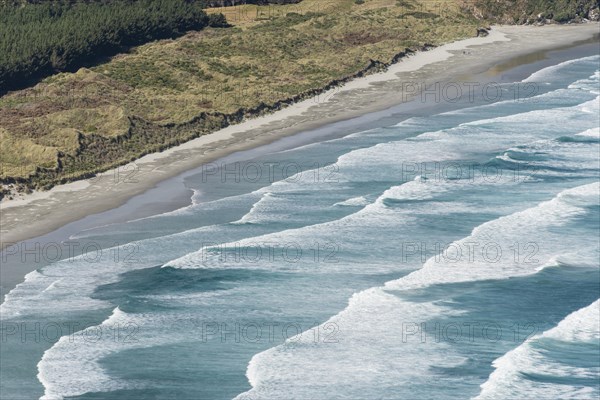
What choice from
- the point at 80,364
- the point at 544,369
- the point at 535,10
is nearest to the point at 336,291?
the point at 544,369

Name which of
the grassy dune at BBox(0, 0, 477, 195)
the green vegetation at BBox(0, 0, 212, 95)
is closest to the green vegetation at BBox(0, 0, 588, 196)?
the grassy dune at BBox(0, 0, 477, 195)

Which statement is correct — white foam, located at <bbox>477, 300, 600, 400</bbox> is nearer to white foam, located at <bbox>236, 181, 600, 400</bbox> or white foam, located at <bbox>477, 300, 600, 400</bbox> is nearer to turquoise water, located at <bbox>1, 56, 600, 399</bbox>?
turquoise water, located at <bbox>1, 56, 600, 399</bbox>

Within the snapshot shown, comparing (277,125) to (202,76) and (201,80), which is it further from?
(202,76)

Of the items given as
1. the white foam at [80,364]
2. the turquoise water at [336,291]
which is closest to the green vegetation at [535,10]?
the turquoise water at [336,291]

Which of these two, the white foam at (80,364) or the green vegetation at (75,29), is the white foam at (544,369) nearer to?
the white foam at (80,364)

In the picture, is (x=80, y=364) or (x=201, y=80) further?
(x=201, y=80)

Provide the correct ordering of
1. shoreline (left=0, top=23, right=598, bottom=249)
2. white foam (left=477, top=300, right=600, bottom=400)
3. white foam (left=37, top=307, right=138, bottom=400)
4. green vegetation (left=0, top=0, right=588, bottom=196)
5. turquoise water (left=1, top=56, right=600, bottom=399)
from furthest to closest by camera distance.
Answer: green vegetation (left=0, top=0, right=588, bottom=196)
shoreline (left=0, top=23, right=598, bottom=249)
turquoise water (left=1, top=56, right=600, bottom=399)
white foam (left=477, top=300, right=600, bottom=400)
white foam (left=37, top=307, right=138, bottom=400)
